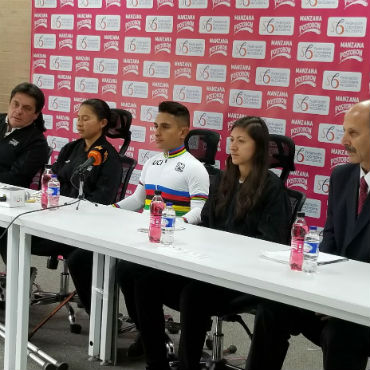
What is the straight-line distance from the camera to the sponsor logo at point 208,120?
516cm

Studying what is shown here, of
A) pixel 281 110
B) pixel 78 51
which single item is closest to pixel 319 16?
pixel 281 110

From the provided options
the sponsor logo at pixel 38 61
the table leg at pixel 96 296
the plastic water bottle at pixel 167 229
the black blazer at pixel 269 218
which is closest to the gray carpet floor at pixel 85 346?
the table leg at pixel 96 296

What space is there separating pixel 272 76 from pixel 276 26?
353mm

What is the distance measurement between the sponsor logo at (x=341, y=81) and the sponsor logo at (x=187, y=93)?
1.04 meters

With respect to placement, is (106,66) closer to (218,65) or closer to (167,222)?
(218,65)

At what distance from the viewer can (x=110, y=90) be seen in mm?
5766

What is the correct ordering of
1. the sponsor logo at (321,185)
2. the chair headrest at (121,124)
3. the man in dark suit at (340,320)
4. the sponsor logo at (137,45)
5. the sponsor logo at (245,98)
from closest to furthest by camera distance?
the man in dark suit at (340,320)
the chair headrest at (121,124)
the sponsor logo at (321,185)
the sponsor logo at (245,98)
the sponsor logo at (137,45)

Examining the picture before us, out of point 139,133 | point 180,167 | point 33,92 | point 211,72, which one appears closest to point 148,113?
point 139,133

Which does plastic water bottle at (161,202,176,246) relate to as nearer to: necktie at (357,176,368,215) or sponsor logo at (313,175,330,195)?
necktie at (357,176,368,215)

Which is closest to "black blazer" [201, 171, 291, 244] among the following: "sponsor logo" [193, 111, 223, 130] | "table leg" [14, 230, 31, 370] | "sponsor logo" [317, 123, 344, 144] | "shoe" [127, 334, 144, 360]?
"shoe" [127, 334, 144, 360]

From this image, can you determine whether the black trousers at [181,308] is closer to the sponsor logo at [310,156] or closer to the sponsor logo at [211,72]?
the sponsor logo at [310,156]

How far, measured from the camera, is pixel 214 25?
5.12 metres

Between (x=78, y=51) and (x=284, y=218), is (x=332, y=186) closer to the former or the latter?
(x=284, y=218)

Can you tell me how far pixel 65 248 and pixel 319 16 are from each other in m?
2.36
